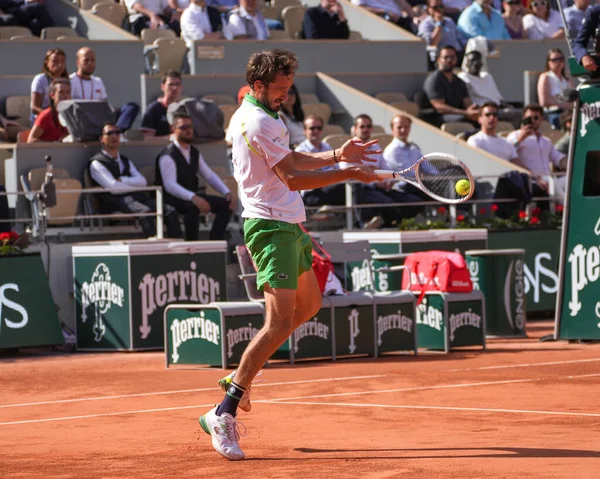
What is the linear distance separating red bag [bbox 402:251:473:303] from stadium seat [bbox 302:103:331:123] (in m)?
6.50

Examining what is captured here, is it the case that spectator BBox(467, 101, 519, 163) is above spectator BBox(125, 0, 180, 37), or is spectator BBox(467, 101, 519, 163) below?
below

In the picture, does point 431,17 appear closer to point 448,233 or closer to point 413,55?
point 413,55

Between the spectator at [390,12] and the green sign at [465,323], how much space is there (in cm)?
1144

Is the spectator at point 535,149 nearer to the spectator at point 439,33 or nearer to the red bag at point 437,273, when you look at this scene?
the spectator at point 439,33

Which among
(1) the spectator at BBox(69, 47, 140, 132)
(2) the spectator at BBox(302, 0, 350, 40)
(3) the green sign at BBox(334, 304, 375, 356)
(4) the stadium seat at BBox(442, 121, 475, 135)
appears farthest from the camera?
(2) the spectator at BBox(302, 0, 350, 40)

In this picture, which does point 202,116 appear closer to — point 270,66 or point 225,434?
point 270,66

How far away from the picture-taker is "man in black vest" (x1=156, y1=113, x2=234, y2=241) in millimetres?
15219

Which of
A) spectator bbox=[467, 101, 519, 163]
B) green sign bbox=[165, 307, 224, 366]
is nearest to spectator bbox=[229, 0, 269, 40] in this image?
spectator bbox=[467, 101, 519, 163]

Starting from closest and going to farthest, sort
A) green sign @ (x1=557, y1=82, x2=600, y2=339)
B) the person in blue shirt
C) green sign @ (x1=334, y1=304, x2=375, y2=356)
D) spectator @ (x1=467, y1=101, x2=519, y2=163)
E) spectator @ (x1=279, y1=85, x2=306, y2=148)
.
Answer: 1. the person in blue shirt
2. green sign @ (x1=334, y1=304, x2=375, y2=356)
3. green sign @ (x1=557, y1=82, x2=600, y2=339)
4. spectator @ (x1=279, y1=85, x2=306, y2=148)
5. spectator @ (x1=467, y1=101, x2=519, y2=163)

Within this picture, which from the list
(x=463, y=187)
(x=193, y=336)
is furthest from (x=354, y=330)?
(x=463, y=187)

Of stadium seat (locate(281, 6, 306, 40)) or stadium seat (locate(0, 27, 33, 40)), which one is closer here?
stadium seat (locate(0, 27, 33, 40))

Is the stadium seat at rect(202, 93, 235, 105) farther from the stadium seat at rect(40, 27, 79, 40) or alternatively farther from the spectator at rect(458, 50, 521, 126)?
the spectator at rect(458, 50, 521, 126)

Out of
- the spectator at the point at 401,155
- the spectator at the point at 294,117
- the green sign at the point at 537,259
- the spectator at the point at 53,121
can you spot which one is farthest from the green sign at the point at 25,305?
the green sign at the point at 537,259

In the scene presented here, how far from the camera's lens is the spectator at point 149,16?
69.6 feet
